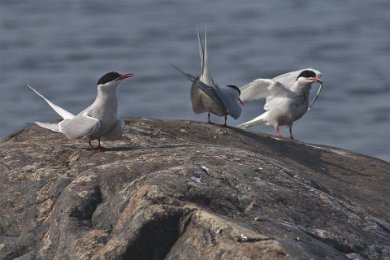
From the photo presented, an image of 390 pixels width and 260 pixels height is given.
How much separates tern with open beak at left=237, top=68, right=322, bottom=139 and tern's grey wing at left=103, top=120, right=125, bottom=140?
4520 millimetres

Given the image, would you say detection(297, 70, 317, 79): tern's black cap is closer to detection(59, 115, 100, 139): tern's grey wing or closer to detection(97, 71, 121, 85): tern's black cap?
detection(97, 71, 121, 85): tern's black cap

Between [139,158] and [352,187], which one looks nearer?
[139,158]

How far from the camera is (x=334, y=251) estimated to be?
20.9ft

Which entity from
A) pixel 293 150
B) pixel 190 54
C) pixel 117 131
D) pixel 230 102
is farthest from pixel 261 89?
pixel 190 54

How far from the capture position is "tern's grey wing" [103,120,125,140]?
8.43 m

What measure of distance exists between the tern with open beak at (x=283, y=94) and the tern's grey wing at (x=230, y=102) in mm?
1240

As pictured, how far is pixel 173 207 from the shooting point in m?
6.43

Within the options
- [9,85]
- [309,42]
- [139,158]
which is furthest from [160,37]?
[139,158]

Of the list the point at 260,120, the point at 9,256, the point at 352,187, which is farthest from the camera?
the point at 260,120

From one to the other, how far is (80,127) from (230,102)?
3256 millimetres

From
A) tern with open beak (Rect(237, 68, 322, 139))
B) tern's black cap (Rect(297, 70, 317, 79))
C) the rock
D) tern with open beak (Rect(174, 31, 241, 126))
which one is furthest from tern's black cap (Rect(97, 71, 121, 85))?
tern's black cap (Rect(297, 70, 317, 79))

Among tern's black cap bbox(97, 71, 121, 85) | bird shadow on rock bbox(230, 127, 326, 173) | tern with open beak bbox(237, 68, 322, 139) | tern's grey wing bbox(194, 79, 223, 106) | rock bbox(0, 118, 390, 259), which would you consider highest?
tern's black cap bbox(97, 71, 121, 85)

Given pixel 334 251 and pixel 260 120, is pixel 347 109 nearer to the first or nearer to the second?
pixel 260 120

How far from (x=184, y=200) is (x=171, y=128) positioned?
311cm
